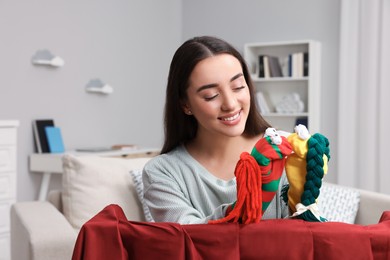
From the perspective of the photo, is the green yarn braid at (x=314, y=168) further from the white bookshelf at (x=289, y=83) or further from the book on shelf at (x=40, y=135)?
the white bookshelf at (x=289, y=83)

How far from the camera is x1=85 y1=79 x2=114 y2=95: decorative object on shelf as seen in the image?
4.38 m

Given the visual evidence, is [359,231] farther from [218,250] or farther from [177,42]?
[177,42]

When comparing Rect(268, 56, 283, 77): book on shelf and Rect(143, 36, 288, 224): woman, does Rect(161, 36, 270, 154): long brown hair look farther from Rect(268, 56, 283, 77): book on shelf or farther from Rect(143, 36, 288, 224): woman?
Rect(268, 56, 283, 77): book on shelf

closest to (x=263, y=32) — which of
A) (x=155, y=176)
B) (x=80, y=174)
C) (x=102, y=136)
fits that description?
(x=102, y=136)

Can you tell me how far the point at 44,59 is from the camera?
400 centimetres

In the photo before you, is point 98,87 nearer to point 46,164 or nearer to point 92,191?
point 46,164

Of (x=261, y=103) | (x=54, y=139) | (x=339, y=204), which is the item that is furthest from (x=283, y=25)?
(x=339, y=204)

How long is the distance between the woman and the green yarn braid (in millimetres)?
266

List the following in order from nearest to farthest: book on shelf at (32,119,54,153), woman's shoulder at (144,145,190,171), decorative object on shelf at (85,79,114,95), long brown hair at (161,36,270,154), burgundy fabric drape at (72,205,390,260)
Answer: burgundy fabric drape at (72,205,390,260) → long brown hair at (161,36,270,154) → woman's shoulder at (144,145,190,171) → book on shelf at (32,119,54,153) → decorative object on shelf at (85,79,114,95)

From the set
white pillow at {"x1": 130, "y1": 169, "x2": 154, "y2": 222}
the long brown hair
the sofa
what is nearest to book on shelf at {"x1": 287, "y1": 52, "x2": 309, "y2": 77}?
the sofa

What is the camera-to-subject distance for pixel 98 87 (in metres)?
4.44

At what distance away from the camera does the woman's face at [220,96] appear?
1.43 metres

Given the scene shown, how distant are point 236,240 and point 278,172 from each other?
154mm

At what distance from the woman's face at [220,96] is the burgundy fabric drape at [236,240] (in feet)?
1.19
